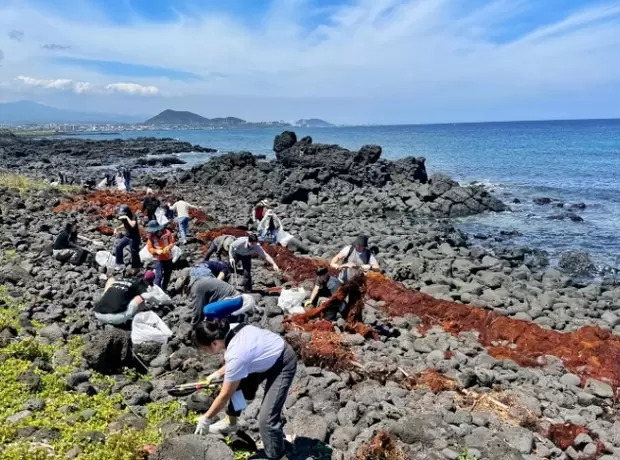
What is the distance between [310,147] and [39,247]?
36.6 meters

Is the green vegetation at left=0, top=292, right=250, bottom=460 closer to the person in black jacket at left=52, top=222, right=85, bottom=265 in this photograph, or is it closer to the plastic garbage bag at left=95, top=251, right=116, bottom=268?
the plastic garbage bag at left=95, top=251, right=116, bottom=268

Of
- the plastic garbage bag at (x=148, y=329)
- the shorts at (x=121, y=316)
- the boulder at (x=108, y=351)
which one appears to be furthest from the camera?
the shorts at (x=121, y=316)

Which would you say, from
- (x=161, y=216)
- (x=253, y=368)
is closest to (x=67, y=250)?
(x=161, y=216)

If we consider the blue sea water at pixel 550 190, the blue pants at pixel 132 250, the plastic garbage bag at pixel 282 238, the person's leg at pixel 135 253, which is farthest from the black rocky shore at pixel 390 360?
the blue sea water at pixel 550 190

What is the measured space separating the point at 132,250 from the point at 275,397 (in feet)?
29.2

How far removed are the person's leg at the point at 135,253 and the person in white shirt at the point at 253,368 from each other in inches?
327

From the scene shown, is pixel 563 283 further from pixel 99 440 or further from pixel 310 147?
pixel 310 147

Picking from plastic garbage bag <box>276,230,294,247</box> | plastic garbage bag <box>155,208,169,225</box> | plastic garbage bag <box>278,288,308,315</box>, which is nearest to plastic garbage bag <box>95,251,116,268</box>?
plastic garbage bag <box>155,208,169,225</box>

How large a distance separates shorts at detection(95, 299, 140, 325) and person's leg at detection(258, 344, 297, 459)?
4.59 meters

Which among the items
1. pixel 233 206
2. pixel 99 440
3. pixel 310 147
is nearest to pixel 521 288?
pixel 99 440

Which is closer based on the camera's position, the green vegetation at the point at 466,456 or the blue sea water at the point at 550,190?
the green vegetation at the point at 466,456

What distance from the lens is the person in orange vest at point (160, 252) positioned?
11828 millimetres

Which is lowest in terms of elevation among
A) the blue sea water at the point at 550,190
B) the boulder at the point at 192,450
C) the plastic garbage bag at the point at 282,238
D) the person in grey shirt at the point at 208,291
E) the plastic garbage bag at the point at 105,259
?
the blue sea water at the point at 550,190

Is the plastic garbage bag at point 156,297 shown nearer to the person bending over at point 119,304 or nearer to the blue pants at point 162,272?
the blue pants at point 162,272
